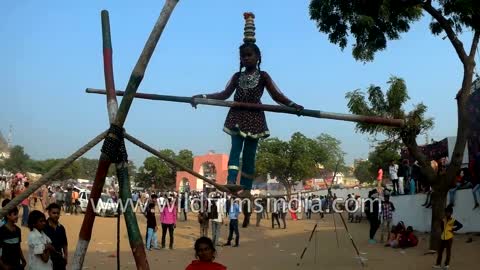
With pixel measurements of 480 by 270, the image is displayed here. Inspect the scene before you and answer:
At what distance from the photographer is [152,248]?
14.3 m

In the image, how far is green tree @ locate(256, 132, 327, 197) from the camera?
106 feet

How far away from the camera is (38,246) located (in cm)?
504

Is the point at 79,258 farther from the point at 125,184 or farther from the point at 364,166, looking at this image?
the point at 364,166

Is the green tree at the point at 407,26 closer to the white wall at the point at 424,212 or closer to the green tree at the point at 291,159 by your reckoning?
the white wall at the point at 424,212

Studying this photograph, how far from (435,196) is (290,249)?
4.68 m

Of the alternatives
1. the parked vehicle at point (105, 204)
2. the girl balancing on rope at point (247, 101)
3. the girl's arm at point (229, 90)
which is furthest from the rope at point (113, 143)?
the parked vehicle at point (105, 204)

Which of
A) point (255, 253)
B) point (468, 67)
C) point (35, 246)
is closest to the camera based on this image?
point (35, 246)

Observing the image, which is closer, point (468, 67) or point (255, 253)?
point (468, 67)

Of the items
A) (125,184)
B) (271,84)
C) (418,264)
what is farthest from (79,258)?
(418,264)

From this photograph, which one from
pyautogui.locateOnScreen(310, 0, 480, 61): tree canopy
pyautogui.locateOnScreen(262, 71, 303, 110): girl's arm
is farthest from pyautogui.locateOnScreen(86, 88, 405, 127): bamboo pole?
pyautogui.locateOnScreen(310, 0, 480, 61): tree canopy

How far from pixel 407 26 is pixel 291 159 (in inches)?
936

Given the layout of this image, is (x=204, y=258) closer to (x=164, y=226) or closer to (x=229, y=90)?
(x=229, y=90)

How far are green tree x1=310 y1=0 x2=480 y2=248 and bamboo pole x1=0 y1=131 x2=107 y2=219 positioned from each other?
6.04m

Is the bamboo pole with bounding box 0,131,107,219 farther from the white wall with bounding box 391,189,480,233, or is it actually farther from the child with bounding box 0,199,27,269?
the white wall with bounding box 391,189,480,233
